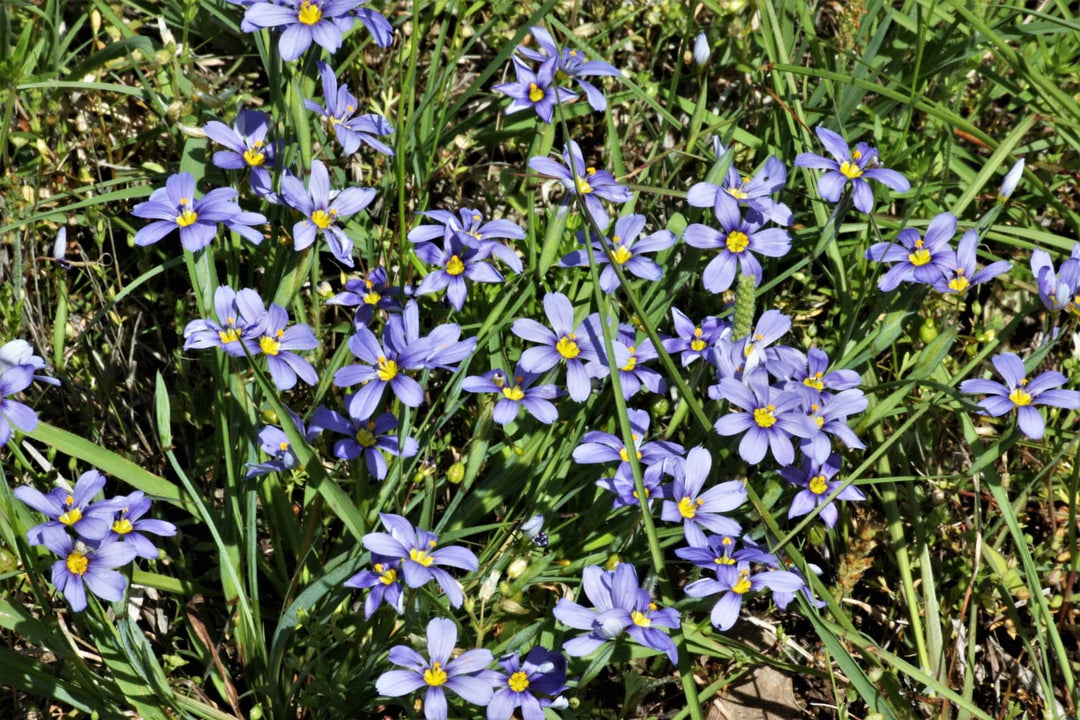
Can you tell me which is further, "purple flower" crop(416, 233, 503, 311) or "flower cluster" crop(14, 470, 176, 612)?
"purple flower" crop(416, 233, 503, 311)

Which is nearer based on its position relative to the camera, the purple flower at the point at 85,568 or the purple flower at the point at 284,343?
the purple flower at the point at 85,568

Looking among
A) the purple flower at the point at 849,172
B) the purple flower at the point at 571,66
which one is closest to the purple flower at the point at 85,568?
the purple flower at the point at 571,66

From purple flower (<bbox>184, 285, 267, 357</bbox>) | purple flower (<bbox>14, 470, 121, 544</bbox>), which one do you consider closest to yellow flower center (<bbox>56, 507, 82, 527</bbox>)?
purple flower (<bbox>14, 470, 121, 544</bbox>)

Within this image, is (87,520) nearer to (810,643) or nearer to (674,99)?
(810,643)

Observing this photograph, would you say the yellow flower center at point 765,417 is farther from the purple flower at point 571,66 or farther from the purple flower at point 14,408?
the purple flower at point 14,408

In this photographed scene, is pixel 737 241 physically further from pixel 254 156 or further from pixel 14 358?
pixel 14 358

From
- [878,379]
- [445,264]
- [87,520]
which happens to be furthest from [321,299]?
[878,379]

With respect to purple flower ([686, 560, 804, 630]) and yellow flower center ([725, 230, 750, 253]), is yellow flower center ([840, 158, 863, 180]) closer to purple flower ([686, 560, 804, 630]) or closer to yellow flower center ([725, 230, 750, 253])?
yellow flower center ([725, 230, 750, 253])
